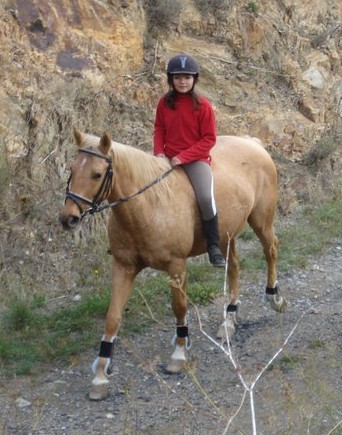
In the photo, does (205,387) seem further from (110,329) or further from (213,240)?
(213,240)

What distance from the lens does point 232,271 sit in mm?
7637

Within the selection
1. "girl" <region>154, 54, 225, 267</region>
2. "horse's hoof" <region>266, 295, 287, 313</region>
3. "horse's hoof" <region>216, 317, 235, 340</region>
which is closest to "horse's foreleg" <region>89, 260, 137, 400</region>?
"girl" <region>154, 54, 225, 267</region>

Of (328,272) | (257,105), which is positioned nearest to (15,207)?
(328,272)

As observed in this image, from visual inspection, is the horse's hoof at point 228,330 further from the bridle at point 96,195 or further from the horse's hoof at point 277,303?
the bridle at point 96,195

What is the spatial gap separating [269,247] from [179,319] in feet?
6.04

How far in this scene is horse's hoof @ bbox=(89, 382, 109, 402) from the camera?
5867mm

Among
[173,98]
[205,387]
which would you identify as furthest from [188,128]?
[205,387]

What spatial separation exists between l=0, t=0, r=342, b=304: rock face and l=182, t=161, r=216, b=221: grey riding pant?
257cm

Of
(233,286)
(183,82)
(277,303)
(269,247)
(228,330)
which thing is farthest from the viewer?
(269,247)

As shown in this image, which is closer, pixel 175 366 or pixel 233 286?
pixel 175 366

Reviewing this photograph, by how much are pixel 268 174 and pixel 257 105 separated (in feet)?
15.2

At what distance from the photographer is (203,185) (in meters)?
6.40

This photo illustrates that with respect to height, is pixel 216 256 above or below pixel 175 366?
above

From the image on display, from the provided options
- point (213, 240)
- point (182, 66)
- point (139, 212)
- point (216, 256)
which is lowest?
point (216, 256)
